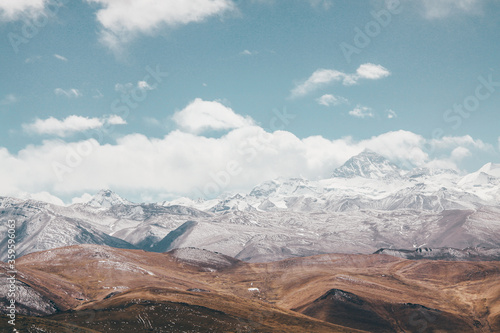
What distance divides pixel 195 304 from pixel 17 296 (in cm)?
7584

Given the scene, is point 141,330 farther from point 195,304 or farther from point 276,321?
point 276,321

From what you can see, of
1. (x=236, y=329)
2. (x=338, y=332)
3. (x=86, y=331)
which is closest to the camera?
(x=86, y=331)

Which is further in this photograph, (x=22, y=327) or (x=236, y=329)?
(x=236, y=329)

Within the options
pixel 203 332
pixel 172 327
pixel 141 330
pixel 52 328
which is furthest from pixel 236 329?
pixel 52 328

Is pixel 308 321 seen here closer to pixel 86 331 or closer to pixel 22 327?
pixel 86 331

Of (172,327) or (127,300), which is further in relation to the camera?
(127,300)

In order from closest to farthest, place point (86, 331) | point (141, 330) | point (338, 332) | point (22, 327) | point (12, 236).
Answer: point (12, 236) → point (22, 327) → point (86, 331) → point (141, 330) → point (338, 332)

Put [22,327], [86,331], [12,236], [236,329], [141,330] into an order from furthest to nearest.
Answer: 1. [236,329]
2. [141,330]
3. [86,331]
4. [22,327]
5. [12,236]

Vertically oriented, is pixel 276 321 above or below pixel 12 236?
below

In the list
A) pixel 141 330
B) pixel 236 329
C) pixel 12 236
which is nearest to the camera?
pixel 12 236

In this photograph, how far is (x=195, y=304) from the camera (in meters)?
192

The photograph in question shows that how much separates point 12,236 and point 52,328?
114 ft

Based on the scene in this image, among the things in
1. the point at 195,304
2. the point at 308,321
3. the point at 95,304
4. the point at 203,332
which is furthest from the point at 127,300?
the point at 308,321

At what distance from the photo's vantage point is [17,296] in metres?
189
